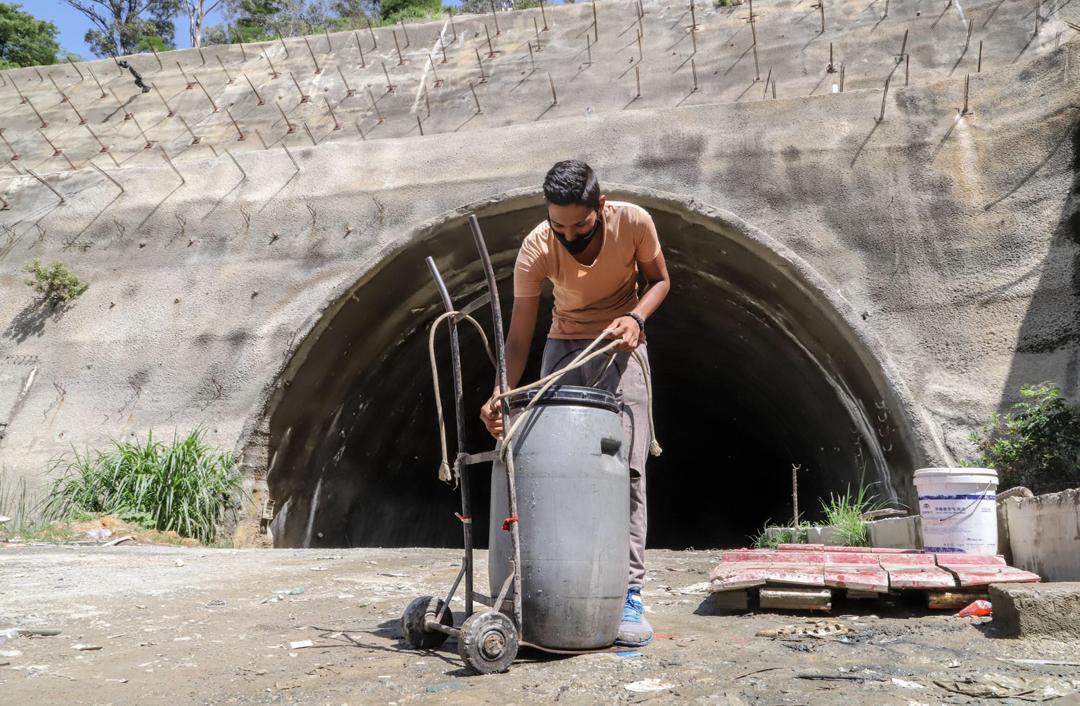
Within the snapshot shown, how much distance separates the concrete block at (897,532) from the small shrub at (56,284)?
7298 mm

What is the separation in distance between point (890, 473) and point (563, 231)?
178 inches

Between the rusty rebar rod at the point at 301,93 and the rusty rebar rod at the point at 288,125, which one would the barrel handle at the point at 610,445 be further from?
the rusty rebar rod at the point at 301,93

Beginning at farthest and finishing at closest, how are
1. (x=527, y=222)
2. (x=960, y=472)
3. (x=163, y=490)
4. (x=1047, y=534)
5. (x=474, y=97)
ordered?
1. (x=474, y=97)
2. (x=527, y=222)
3. (x=163, y=490)
4. (x=960, y=472)
5. (x=1047, y=534)

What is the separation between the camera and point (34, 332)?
8484 millimetres

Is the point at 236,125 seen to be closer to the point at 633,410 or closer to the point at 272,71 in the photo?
the point at 272,71

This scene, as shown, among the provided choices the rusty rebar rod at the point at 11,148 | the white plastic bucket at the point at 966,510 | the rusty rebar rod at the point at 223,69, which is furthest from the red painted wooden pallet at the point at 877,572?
the rusty rebar rod at the point at 11,148

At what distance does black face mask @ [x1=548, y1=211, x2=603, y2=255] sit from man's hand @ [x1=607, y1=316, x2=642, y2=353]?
365mm

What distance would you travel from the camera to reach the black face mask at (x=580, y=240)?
351 cm

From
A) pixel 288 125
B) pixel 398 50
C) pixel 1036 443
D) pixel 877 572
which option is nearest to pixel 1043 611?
pixel 877 572

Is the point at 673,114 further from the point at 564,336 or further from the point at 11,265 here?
the point at 11,265

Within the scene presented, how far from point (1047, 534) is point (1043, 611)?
1.48 metres

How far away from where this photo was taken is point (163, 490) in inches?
282

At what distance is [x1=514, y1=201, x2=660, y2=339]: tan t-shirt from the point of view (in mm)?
3541

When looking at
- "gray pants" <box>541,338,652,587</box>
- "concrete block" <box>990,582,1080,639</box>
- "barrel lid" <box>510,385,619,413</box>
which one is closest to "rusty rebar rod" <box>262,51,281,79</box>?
"gray pants" <box>541,338,652,587</box>
